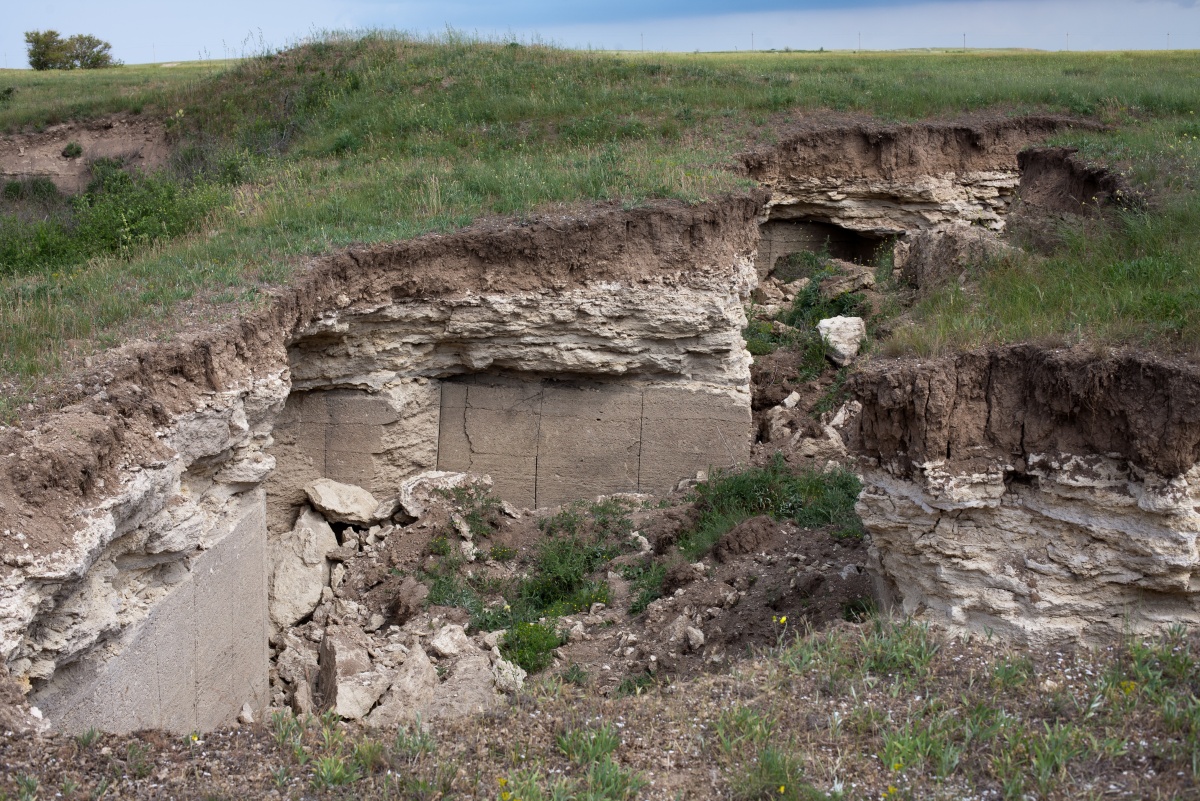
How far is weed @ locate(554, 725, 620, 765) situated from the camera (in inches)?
169

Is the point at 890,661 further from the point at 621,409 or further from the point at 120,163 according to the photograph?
the point at 120,163

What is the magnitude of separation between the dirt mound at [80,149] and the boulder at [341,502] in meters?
11.6

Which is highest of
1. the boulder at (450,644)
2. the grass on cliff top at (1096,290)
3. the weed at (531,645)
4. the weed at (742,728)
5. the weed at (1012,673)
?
the grass on cliff top at (1096,290)

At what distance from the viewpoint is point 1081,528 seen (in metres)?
5.85

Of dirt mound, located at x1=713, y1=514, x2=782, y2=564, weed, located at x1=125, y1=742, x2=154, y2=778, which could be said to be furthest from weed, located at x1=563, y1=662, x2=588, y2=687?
weed, located at x1=125, y1=742, x2=154, y2=778

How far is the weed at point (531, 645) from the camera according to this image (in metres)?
7.54

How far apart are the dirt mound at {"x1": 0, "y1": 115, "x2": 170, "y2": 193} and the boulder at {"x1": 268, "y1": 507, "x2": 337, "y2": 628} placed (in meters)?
12.0

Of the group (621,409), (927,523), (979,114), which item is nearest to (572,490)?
(621,409)

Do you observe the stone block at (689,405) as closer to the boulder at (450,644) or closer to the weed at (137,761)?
the boulder at (450,644)

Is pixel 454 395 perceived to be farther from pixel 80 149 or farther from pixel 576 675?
pixel 80 149

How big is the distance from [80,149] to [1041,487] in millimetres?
19581

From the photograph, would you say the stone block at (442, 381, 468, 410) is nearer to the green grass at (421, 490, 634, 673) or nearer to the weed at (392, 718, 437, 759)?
the green grass at (421, 490, 634, 673)

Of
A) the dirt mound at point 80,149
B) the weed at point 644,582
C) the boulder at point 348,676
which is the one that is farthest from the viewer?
the dirt mound at point 80,149

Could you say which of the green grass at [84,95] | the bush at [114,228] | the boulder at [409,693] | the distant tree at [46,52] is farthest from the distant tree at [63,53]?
the boulder at [409,693]
